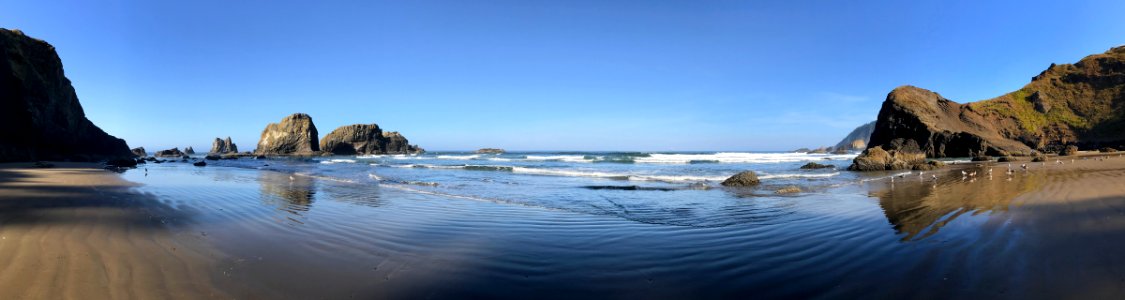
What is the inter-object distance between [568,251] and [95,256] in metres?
4.89

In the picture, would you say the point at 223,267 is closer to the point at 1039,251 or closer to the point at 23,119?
the point at 1039,251

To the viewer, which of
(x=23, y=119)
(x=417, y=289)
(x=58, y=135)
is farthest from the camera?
(x=58, y=135)

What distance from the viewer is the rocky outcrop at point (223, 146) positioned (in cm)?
11388

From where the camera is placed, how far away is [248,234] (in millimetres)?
6270

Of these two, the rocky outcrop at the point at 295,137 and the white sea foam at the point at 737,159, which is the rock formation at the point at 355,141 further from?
the white sea foam at the point at 737,159

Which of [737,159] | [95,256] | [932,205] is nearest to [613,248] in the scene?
[95,256]

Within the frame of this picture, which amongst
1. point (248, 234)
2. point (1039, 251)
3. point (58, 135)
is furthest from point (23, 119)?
point (1039, 251)

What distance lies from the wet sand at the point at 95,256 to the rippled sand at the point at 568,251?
0.07 feet

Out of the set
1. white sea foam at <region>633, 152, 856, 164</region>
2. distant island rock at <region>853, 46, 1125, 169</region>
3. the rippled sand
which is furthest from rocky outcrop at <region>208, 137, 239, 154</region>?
distant island rock at <region>853, 46, 1125, 169</region>

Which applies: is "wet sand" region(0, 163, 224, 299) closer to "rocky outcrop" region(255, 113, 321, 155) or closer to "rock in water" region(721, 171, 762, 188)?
"rock in water" region(721, 171, 762, 188)

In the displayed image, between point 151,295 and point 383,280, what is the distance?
1.64 metres

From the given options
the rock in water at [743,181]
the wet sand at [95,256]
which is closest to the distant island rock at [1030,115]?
the rock in water at [743,181]

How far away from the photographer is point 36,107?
31.6 meters

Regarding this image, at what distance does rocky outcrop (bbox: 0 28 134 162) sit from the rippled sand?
32.7m
